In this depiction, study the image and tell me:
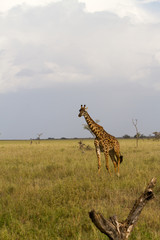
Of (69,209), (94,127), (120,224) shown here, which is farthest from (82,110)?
(120,224)

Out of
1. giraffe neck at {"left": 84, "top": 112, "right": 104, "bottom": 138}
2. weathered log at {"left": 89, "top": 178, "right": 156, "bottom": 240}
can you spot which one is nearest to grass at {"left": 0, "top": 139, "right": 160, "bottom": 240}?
giraffe neck at {"left": 84, "top": 112, "right": 104, "bottom": 138}

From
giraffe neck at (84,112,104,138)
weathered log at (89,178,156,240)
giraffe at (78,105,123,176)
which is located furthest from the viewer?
giraffe neck at (84,112,104,138)

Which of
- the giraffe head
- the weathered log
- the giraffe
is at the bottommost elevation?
the weathered log

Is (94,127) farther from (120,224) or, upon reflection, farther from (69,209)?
(120,224)

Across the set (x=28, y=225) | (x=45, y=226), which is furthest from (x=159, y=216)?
(x=28, y=225)

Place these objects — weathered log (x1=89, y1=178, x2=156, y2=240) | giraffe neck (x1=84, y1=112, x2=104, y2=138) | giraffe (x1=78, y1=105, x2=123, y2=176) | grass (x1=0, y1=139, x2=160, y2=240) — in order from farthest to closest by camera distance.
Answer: giraffe neck (x1=84, y1=112, x2=104, y2=138) < giraffe (x1=78, y1=105, x2=123, y2=176) < grass (x1=0, y1=139, x2=160, y2=240) < weathered log (x1=89, y1=178, x2=156, y2=240)

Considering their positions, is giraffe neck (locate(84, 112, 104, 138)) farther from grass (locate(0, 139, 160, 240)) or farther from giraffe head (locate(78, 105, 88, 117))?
grass (locate(0, 139, 160, 240))

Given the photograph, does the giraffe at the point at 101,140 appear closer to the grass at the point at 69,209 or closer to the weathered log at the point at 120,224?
the grass at the point at 69,209

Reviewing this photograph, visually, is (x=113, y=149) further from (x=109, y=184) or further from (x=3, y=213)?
(x=3, y=213)

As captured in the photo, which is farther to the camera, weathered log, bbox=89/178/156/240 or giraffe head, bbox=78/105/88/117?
giraffe head, bbox=78/105/88/117

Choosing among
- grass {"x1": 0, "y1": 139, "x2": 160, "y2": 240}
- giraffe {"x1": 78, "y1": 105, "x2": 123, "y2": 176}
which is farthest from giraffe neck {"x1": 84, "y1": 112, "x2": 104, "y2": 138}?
grass {"x1": 0, "y1": 139, "x2": 160, "y2": 240}

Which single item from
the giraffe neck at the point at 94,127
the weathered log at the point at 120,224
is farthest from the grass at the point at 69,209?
the weathered log at the point at 120,224

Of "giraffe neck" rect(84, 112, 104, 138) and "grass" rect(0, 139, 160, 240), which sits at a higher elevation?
"giraffe neck" rect(84, 112, 104, 138)

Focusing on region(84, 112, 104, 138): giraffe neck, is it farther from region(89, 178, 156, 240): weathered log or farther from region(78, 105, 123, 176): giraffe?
region(89, 178, 156, 240): weathered log
